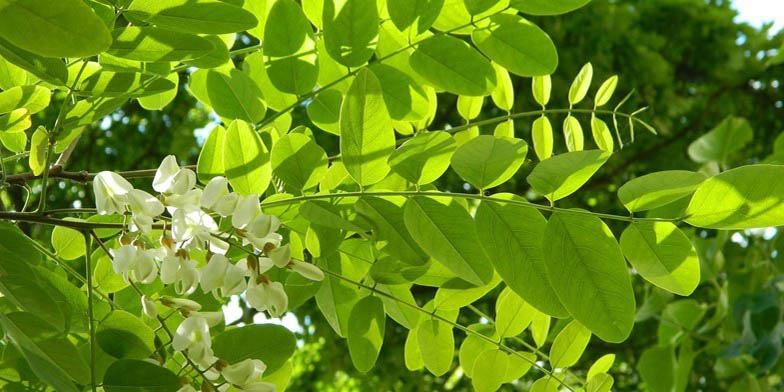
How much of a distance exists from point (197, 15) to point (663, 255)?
28cm

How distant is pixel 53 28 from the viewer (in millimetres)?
321

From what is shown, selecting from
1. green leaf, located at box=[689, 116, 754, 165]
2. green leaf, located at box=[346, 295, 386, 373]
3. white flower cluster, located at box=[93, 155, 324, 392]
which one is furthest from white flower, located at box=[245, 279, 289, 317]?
green leaf, located at box=[689, 116, 754, 165]

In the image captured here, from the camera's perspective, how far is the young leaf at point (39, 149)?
43 cm

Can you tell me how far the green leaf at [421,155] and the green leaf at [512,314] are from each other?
0.14 meters

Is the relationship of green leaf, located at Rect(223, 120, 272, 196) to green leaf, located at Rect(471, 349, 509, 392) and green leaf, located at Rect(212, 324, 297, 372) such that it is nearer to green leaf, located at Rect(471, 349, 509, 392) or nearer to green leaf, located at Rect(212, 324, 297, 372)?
green leaf, located at Rect(212, 324, 297, 372)

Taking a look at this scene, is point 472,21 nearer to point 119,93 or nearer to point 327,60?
point 327,60

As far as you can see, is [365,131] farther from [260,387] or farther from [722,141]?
[722,141]

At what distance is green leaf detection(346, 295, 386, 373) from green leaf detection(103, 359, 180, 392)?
140 mm

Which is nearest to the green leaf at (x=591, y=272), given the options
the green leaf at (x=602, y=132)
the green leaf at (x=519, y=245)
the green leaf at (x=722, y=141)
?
the green leaf at (x=519, y=245)

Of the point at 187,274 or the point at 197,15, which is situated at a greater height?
the point at 197,15

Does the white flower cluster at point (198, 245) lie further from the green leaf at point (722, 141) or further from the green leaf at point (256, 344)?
the green leaf at point (722, 141)

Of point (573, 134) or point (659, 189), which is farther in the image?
point (573, 134)

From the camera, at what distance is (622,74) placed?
92.7 inches

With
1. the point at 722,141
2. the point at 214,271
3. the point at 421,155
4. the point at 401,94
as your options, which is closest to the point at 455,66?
the point at 401,94
